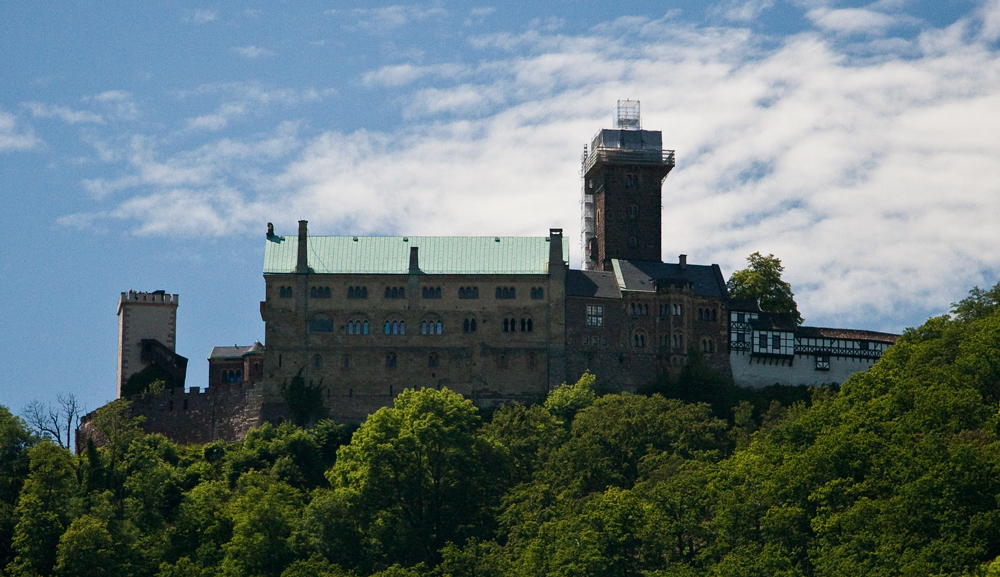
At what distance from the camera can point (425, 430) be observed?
104 m

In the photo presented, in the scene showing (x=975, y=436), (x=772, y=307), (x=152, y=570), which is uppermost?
(x=772, y=307)

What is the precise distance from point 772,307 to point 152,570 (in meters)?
48.1

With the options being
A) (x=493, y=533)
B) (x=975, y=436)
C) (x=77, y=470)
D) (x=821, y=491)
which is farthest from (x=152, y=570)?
(x=975, y=436)

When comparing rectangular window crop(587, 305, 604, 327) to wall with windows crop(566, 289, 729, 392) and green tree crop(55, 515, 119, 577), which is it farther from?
green tree crop(55, 515, 119, 577)

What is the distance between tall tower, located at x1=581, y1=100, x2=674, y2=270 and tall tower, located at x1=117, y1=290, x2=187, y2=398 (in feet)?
96.6

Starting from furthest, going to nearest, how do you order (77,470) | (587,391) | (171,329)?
(171,329), (587,391), (77,470)

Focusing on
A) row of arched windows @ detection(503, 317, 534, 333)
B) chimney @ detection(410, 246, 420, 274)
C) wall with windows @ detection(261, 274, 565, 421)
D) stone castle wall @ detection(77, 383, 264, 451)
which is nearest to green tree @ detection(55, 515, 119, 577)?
stone castle wall @ detection(77, 383, 264, 451)

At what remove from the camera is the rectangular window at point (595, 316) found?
393 ft

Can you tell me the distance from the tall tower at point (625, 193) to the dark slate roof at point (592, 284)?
2.69 meters

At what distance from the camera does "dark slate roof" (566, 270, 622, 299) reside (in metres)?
120

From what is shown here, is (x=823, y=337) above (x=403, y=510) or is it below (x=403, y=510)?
above

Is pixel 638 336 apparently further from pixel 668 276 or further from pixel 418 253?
pixel 418 253

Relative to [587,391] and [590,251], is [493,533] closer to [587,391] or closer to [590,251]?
[587,391]

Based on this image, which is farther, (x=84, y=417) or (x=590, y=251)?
(x=590, y=251)
